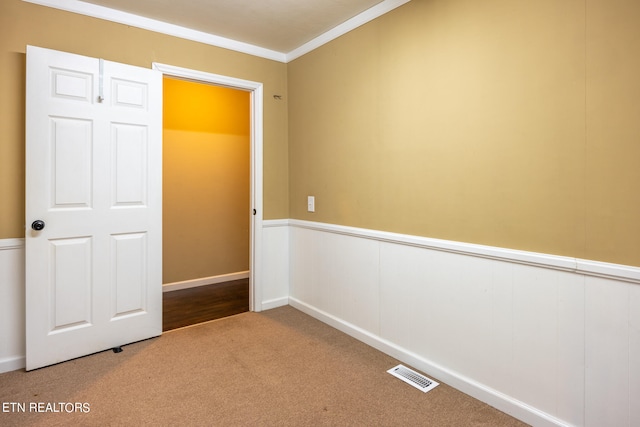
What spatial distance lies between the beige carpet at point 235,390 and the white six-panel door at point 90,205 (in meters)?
0.25

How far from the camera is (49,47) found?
2410 mm

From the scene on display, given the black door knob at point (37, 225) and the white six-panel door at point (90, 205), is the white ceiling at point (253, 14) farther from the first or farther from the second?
the black door knob at point (37, 225)

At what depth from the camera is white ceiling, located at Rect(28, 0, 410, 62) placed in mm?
2525

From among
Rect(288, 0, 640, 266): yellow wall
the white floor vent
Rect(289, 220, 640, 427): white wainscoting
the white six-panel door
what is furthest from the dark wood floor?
the white floor vent

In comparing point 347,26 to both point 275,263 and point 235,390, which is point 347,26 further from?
point 235,390

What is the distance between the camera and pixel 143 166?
272 centimetres

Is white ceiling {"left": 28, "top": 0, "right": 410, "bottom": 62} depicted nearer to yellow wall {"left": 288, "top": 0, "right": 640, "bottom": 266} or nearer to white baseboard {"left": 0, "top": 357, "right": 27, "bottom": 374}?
yellow wall {"left": 288, "top": 0, "right": 640, "bottom": 266}

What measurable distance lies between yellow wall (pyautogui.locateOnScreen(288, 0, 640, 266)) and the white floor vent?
2.92ft

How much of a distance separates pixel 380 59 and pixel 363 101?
311 millimetres

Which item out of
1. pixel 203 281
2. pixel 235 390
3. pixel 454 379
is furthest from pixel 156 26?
pixel 454 379

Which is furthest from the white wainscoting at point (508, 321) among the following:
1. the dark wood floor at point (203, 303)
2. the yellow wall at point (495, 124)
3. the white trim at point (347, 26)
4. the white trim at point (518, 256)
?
the white trim at point (347, 26)

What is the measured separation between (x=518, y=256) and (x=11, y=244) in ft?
9.94

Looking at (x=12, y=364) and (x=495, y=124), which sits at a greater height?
(x=495, y=124)

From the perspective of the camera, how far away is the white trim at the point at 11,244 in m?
2.30
